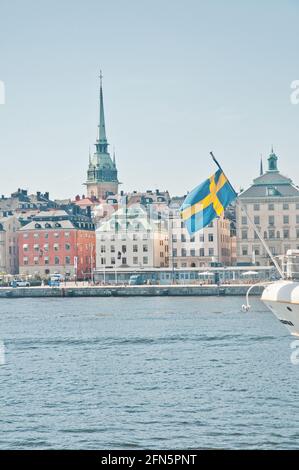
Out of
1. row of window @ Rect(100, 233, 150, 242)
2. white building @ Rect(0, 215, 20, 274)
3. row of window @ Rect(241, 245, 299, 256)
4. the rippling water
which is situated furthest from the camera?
white building @ Rect(0, 215, 20, 274)

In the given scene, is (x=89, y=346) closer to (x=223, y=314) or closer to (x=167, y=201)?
(x=223, y=314)

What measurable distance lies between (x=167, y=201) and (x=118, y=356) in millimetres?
110011

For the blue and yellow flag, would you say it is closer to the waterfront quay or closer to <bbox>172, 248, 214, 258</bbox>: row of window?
the waterfront quay

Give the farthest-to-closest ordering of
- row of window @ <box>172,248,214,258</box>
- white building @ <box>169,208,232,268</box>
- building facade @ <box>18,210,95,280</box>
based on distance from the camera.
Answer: building facade @ <box>18,210,95,280</box>, row of window @ <box>172,248,214,258</box>, white building @ <box>169,208,232,268</box>

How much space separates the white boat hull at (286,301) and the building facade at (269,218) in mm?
100399

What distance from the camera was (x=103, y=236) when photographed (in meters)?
142

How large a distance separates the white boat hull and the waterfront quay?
88.7m

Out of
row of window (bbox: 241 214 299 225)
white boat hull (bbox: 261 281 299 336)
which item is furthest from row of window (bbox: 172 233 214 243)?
white boat hull (bbox: 261 281 299 336)

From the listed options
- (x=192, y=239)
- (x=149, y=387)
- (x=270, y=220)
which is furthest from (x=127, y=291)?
(x=149, y=387)

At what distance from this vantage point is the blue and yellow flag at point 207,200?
2802cm

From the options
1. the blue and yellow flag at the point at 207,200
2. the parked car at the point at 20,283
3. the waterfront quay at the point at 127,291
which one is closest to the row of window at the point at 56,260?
the parked car at the point at 20,283

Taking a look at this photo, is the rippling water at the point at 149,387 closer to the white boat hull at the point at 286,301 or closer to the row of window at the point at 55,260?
the white boat hull at the point at 286,301

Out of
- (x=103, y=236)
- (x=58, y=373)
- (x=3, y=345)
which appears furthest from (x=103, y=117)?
(x=58, y=373)

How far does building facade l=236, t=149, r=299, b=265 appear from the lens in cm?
13038
